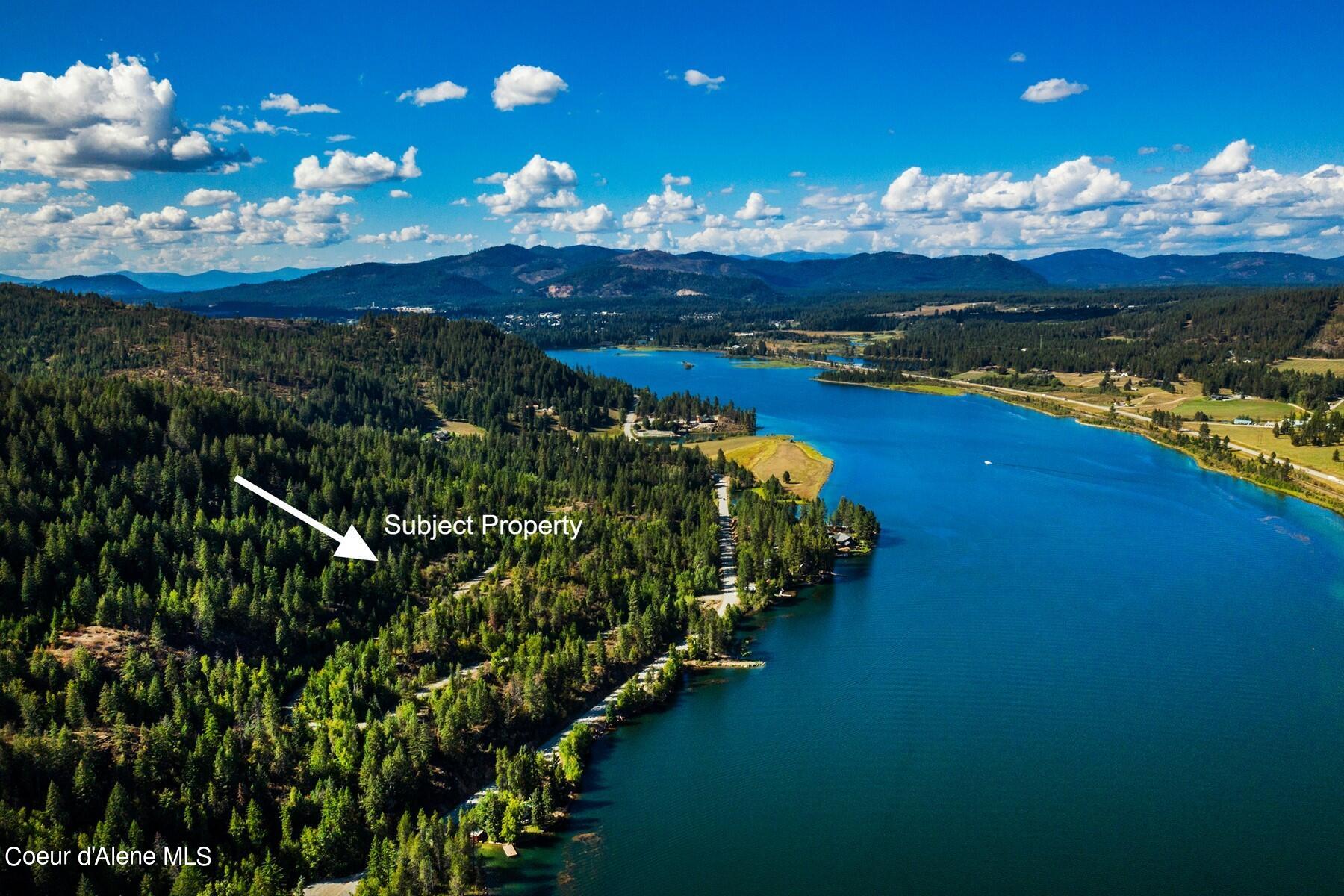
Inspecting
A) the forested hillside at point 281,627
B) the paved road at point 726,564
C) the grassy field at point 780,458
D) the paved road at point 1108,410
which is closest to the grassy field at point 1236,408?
the paved road at point 1108,410

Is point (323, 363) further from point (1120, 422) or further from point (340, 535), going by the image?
point (1120, 422)

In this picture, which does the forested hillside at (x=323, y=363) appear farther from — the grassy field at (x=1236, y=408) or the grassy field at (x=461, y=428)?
the grassy field at (x=1236, y=408)

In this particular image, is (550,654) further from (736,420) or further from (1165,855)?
(736,420)

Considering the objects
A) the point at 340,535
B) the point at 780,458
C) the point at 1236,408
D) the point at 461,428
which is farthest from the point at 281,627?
the point at 1236,408

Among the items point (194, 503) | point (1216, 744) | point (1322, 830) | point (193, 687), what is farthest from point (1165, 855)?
point (194, 503)

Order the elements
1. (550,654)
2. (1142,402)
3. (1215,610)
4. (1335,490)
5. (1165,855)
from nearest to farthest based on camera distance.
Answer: (1165,855) < (550,654) < (1215,610) < (1335,490) < (1142,402)

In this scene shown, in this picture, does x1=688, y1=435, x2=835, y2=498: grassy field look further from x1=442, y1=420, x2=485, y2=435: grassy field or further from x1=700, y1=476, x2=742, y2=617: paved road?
x1=442, y1=420, x2=485, y2=435: grassy field
